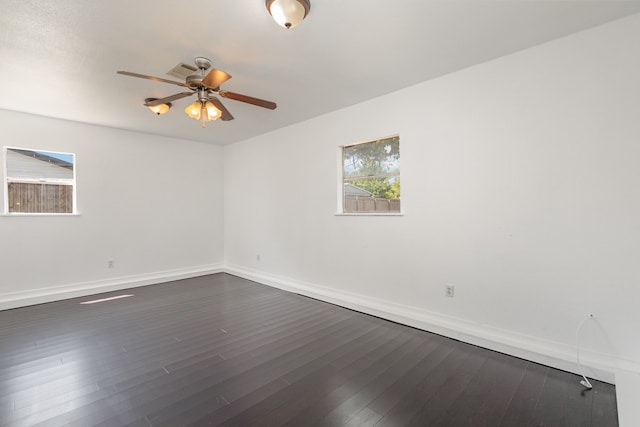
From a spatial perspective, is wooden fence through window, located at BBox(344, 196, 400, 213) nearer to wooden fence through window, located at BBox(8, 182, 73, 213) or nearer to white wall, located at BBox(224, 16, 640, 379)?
white wall, located at BBox(224, 16, 640, 379)

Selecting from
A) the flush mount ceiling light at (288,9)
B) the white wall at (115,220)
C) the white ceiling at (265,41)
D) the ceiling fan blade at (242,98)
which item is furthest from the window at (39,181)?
the flush mount ceiling light at (288,9)

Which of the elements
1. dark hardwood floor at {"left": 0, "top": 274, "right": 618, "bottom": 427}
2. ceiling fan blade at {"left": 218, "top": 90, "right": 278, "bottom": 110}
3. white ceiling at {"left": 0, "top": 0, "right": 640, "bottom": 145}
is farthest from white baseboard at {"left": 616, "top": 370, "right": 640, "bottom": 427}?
ceiling fan blade at {"left": 218, "top": 90, "right": 278, "bottom": 110}

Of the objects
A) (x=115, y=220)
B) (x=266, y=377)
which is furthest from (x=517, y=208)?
(x=115, y=220)

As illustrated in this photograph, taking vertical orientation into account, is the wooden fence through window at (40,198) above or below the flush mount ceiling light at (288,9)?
below

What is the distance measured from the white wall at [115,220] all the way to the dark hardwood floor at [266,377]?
0.93 m

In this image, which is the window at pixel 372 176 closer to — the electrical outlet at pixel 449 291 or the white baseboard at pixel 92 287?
the electrical outlet at pixel 449 291

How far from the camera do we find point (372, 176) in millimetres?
3660

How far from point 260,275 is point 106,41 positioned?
377 centimetres

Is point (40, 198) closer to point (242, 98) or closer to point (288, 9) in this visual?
point (242, 98)

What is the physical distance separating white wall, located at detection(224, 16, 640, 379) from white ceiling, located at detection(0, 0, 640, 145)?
0.94 ft

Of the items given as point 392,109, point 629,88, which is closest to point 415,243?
point 392,109

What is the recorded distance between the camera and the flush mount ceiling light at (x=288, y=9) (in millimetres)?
1728

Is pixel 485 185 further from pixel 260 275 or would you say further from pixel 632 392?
pixel 260 275

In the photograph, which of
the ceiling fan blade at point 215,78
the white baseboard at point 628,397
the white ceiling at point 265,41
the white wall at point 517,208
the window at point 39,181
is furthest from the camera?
the window at point 39,181
